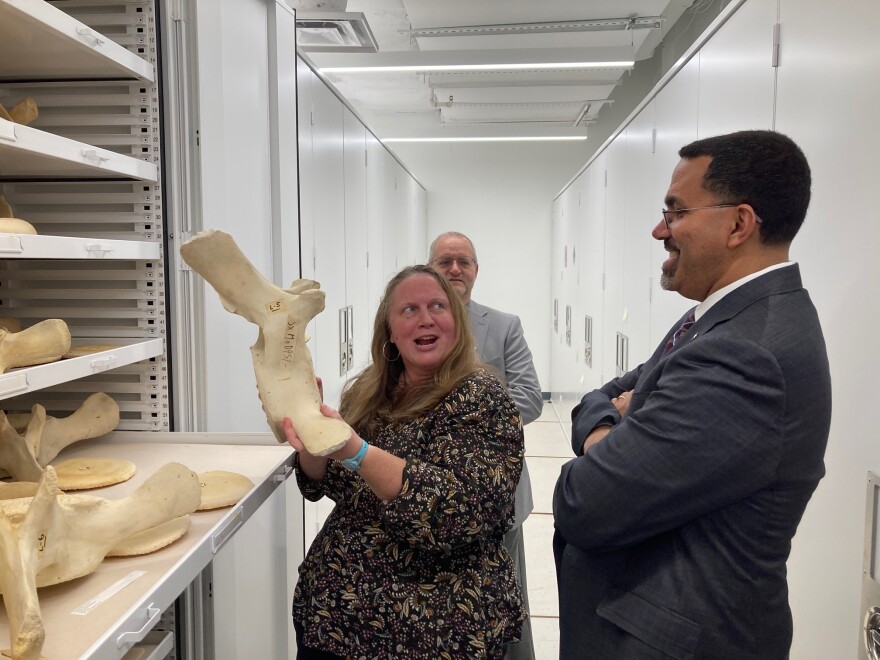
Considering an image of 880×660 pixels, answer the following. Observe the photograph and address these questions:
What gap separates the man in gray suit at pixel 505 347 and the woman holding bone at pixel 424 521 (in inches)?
35.0

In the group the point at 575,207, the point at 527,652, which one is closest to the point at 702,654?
the point at 527,652

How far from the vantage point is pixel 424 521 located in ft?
4.47

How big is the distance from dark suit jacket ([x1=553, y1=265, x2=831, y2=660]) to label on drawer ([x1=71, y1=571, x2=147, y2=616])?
763 millimetres

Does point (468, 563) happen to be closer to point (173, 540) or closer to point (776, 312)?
point (173, 540)

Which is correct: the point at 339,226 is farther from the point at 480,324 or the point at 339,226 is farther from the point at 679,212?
the point at 679,212

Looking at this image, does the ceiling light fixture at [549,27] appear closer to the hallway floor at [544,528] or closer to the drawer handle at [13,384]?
the hallway floor at [544,528]

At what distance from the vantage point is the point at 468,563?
1494mm

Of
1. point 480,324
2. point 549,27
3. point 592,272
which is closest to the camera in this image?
point 480,324

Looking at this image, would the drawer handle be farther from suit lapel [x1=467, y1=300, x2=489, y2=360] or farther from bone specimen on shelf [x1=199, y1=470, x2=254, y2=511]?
suit lapel [x1=467, y1=300, x2=489, y2=360]

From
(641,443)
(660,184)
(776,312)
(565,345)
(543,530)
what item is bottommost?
(543,530)

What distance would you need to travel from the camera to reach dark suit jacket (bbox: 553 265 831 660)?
1.17m

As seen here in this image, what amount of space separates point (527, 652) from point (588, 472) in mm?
1383

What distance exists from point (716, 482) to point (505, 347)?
58.3 inches

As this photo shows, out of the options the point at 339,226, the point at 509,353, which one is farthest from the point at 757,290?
the point at 339,226
